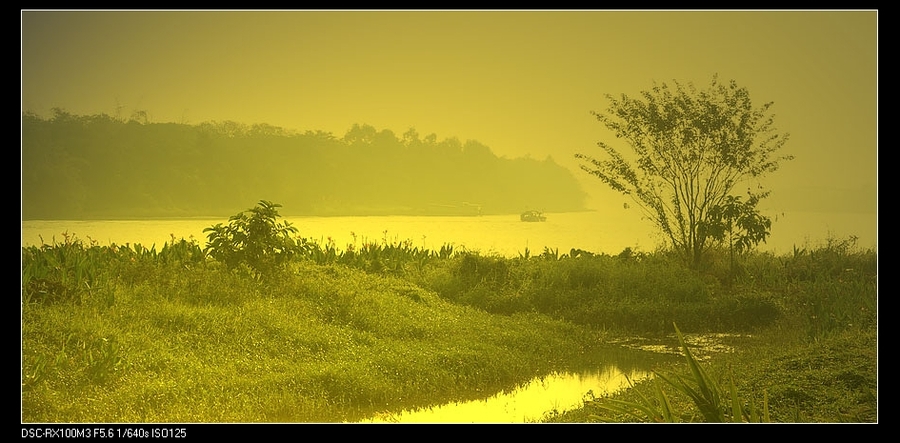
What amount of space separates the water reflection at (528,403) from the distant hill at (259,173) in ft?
9.64

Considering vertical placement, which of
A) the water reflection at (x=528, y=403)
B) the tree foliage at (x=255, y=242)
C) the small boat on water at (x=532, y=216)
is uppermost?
the small boat on water at (x=532, y=216)

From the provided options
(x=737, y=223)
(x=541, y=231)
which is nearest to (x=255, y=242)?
(x=541, y=231)

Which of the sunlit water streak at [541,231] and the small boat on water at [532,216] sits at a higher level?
the small boat on water at [532,216]

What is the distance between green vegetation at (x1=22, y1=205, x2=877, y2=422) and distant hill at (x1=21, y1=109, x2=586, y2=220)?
51 centimetres

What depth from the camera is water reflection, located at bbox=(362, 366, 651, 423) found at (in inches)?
247

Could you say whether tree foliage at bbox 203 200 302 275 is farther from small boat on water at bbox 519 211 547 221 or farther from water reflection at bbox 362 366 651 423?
small boat on water at bbox 519 211 547 221

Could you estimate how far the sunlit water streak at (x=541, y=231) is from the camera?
30.7ft

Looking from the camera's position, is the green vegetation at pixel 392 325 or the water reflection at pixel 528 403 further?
the water reflection at pixel 528 403

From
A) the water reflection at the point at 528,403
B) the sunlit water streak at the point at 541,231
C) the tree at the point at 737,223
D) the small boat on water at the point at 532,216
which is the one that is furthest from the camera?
the small boat on water at the point at 532,216

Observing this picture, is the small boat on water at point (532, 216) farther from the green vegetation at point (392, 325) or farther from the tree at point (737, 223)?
the tree at point (737, 223)

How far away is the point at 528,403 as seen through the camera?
6535 mm

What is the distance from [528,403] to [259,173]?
4.35 meters

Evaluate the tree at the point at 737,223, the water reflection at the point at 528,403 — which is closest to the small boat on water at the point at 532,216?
the tree at the point at 737,223
